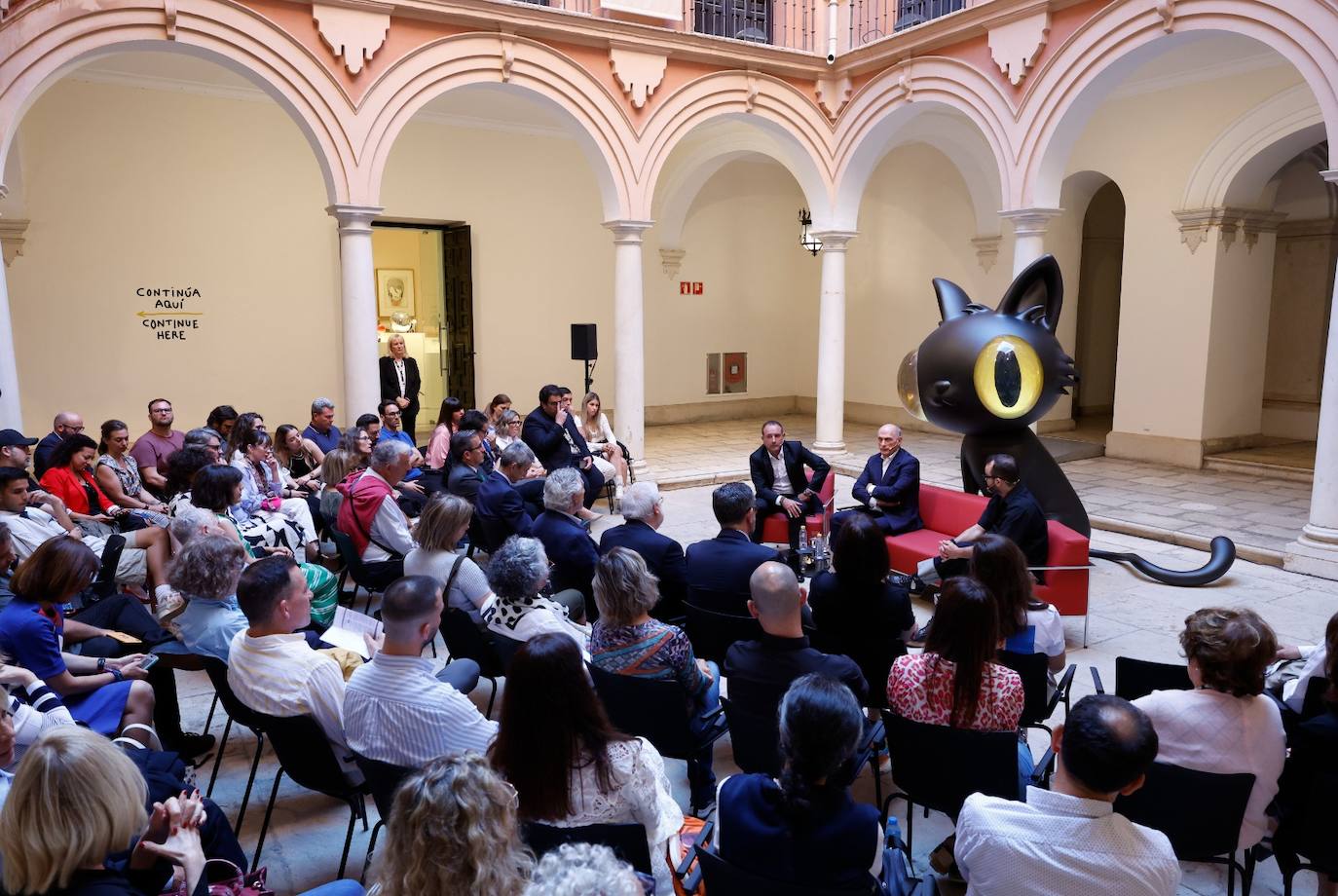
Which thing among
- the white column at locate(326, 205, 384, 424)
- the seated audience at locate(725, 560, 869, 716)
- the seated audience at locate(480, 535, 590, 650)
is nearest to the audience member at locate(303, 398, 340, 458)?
the white column at locate(326, 205, 384, 424)

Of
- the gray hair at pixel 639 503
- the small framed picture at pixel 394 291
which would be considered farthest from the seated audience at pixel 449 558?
the small framed picture at pixel 394 291

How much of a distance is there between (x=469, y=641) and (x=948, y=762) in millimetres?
2056

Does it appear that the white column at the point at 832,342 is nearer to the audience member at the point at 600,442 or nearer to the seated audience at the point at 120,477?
the audience member at the point at 600,442

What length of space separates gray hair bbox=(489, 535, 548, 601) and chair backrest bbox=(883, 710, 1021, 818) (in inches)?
57.0

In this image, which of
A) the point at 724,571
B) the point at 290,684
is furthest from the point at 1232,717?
the point at 290,684

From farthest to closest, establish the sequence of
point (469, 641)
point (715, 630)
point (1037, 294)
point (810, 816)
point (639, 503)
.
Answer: point (1037, 294)
point (639, 503)
point (715, 630)
point (469, 641)
point (810, 816)

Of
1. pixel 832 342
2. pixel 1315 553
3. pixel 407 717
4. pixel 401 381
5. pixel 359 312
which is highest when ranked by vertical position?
pixel 359 312

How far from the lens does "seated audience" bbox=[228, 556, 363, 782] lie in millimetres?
3266

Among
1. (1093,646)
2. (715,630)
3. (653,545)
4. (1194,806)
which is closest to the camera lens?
(1194,806)

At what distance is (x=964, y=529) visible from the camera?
677 cm

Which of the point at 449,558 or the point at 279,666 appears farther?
the point at 449,558

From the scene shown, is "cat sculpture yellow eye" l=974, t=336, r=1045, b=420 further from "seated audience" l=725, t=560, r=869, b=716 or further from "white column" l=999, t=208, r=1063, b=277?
"seated audience" l=725, t=560, r=869, b=716

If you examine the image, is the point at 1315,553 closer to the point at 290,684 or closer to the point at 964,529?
the point at 964,529

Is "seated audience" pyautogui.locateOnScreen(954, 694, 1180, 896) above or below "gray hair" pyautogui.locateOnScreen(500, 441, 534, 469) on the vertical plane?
below
